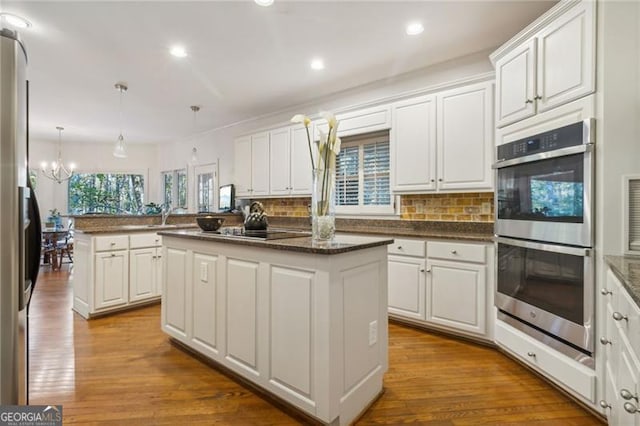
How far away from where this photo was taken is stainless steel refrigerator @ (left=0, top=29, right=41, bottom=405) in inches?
43.3

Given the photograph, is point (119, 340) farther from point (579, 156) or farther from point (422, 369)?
point (579, 156)

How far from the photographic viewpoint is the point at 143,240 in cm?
381

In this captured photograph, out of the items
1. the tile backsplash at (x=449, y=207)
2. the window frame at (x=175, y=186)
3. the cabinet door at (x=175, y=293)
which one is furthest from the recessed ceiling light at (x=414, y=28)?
the window frame at (x=175, y=186)

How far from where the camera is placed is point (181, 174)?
709cm

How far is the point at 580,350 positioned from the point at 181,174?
7.07 meters

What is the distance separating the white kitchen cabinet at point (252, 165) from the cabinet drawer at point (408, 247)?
7.04ft

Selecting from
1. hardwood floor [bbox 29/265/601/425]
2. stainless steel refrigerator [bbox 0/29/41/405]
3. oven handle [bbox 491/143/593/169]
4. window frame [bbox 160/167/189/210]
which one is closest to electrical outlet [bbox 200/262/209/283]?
hardwood floor [bbox 29/265/601/425]

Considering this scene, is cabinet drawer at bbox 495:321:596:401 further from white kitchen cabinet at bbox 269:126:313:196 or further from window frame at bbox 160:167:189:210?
window frame at bbox 160:167:189:210

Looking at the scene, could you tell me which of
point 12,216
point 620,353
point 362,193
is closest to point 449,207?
point 362,193

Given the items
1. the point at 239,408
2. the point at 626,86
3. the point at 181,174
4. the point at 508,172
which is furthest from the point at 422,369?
the point at 181,174

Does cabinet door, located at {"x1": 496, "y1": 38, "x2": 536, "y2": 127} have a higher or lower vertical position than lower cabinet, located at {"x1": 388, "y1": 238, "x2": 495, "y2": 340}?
higher

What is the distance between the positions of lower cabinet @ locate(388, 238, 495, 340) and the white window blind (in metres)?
0.98

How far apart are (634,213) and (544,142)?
60 centimetres

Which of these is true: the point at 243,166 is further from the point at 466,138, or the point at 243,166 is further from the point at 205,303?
the point at 466,138
